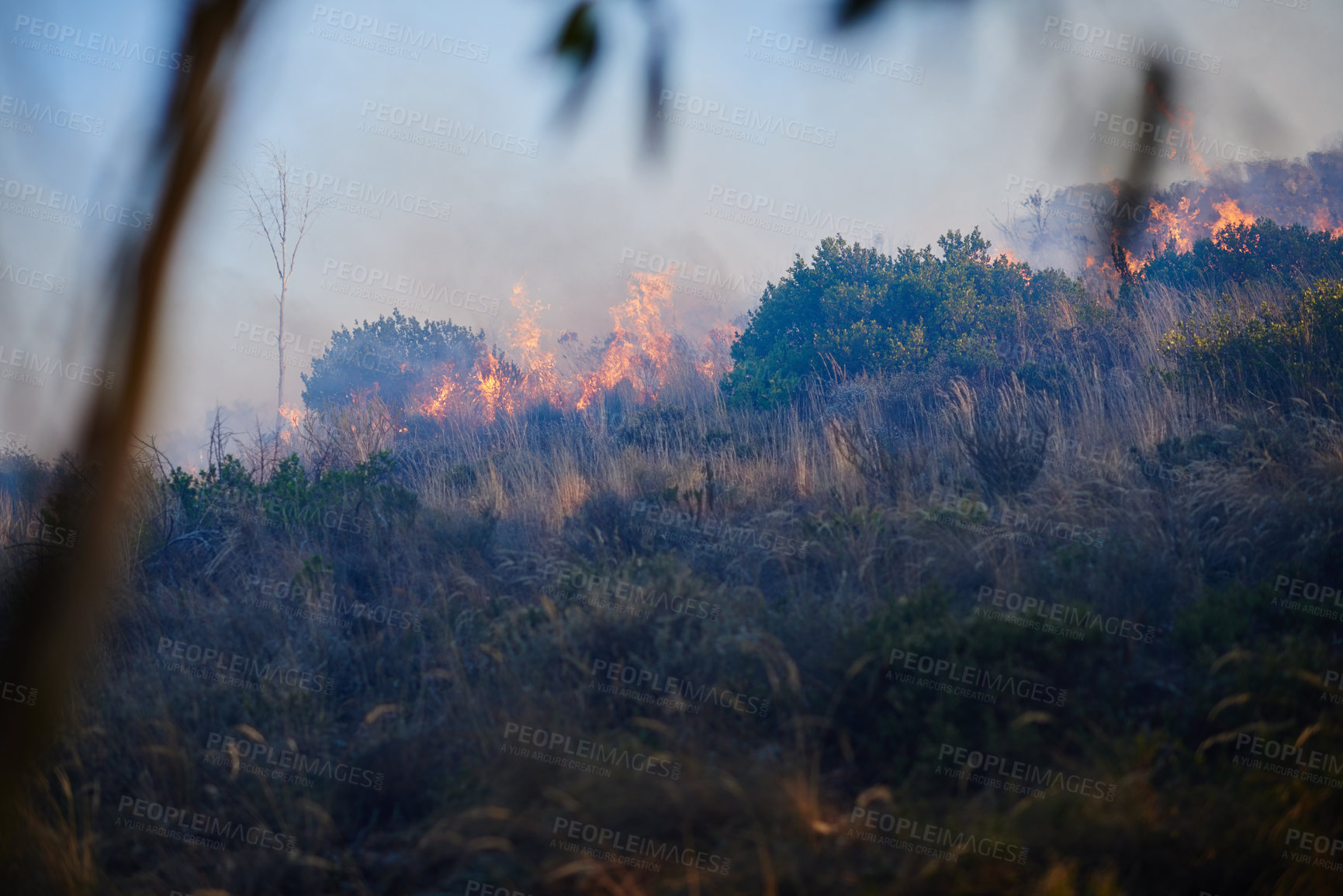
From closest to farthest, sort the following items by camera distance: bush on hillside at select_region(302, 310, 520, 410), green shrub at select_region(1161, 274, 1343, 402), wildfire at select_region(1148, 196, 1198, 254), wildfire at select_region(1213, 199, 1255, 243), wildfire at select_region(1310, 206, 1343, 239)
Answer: green shrub at select_region(1161, 274, 1343, 402)
wildfire at select_region(1148, 196, 1198, 254)
wildfire at select_region(1213, 199, 1255, 243)
wildfire at select_region(1310, 206, 1343, 239)
bush on hillside at select_region(302, 310, 520, 410)

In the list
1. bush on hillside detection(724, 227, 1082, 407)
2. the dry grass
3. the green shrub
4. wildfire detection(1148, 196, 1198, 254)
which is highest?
wildfire detection(1148, 196, 1198, 254)

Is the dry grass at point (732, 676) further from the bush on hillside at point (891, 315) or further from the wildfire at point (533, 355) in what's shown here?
the wildfire at point (533, 355)

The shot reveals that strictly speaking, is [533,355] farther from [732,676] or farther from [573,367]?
[732,676]

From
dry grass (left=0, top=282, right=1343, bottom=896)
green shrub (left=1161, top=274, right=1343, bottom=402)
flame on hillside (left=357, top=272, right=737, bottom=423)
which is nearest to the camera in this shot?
dry grass (left=0, top=282, right=1343, bottom=896)

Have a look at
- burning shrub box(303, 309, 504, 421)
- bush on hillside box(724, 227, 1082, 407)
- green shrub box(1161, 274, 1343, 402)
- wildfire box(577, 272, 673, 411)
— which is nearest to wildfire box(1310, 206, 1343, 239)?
bush on hillside box(724, 227, 1082, 407)

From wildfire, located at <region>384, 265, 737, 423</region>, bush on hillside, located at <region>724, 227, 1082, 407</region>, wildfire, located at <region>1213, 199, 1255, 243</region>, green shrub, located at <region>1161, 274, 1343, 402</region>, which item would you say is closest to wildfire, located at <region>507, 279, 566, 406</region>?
wildfire, located at <region>384, 265, 737, 423</region>

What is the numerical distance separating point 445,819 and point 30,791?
206 cm

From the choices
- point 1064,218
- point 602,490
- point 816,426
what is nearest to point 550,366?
point 816,426

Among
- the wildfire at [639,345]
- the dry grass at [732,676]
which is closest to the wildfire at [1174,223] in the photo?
the wildfire at [639,345]

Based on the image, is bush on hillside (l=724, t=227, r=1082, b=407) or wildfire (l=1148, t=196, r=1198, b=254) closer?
bush on hillside (l=724, t=227, r=1082, b=407)

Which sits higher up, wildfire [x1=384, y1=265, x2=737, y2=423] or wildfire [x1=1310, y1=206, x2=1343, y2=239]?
wildfire [x1=1310, y1=206, x2=1343, y2=239]

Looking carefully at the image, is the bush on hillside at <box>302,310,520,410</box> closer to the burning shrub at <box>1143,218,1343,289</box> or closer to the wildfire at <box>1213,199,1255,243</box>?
the burning shrub at <box>1143,218,1343,289</box>

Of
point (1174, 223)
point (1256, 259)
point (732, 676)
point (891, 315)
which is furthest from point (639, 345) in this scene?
point (732, 676)

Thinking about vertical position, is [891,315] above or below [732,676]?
above
